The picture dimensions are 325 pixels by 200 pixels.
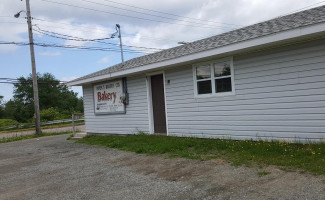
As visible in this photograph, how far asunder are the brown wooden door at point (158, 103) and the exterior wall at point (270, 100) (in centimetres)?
130

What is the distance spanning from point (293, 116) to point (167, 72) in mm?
4396

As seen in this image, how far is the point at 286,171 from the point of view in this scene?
4707 millimetres

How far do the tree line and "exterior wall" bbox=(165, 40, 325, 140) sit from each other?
43598 millimetres

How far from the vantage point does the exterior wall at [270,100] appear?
627 centimetres

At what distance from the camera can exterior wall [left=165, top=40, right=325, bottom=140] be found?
6.27 metres

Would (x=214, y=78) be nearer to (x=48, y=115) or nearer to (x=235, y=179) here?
(x=235, y=179)

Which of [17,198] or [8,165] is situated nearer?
[17,198]

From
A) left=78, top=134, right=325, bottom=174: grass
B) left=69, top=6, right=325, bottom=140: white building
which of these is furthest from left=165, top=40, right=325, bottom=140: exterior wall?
left=78, top=134, right=325, bottom=174: grass

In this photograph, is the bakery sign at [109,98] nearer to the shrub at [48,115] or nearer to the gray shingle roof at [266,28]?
the gray shingle roof at [266,28]

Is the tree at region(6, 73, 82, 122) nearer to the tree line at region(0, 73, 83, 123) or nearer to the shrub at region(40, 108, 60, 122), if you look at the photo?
the tree line at region(0, 73, 83, 123)

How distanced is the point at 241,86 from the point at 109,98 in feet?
20.3

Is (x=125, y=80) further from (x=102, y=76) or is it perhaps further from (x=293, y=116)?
(x=293, y=116)

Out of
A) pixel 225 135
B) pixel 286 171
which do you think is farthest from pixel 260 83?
pixel 286 171

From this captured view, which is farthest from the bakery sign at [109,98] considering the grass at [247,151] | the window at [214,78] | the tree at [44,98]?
the tree at [44,98]
